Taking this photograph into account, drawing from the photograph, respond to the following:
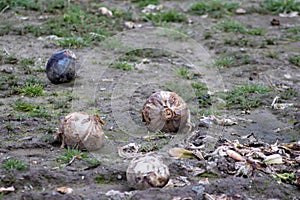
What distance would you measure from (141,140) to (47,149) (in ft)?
2.37

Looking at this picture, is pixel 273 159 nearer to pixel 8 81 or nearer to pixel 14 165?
pixel 14 165

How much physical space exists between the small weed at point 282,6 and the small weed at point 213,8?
0.50 metres

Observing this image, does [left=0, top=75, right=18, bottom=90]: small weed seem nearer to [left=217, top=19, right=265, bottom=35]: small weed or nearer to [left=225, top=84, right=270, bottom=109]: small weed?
[left=225, top=84, right=270, bottom=109]: small weed

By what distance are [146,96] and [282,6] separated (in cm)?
417

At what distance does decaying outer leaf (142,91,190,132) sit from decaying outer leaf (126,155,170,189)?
93 centimetres

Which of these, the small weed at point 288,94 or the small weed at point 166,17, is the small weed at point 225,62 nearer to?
the small weed at point 288,94

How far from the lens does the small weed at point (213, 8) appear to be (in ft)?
29.7

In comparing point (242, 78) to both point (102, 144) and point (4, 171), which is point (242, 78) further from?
point (4, 171)

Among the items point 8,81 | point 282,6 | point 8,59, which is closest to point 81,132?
point 8,81

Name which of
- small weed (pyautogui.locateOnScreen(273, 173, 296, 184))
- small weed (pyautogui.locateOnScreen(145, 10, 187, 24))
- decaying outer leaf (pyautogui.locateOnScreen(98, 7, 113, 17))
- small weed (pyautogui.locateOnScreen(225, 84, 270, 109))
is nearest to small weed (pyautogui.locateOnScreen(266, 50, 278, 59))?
small weed (pyautogui.locateOnScreen(225, 84, 270, 109))

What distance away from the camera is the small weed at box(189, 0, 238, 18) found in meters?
9.05

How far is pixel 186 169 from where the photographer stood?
4.16 m

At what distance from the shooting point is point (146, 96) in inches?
232

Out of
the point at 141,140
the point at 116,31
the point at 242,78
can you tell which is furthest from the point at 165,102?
the point at 116,31
